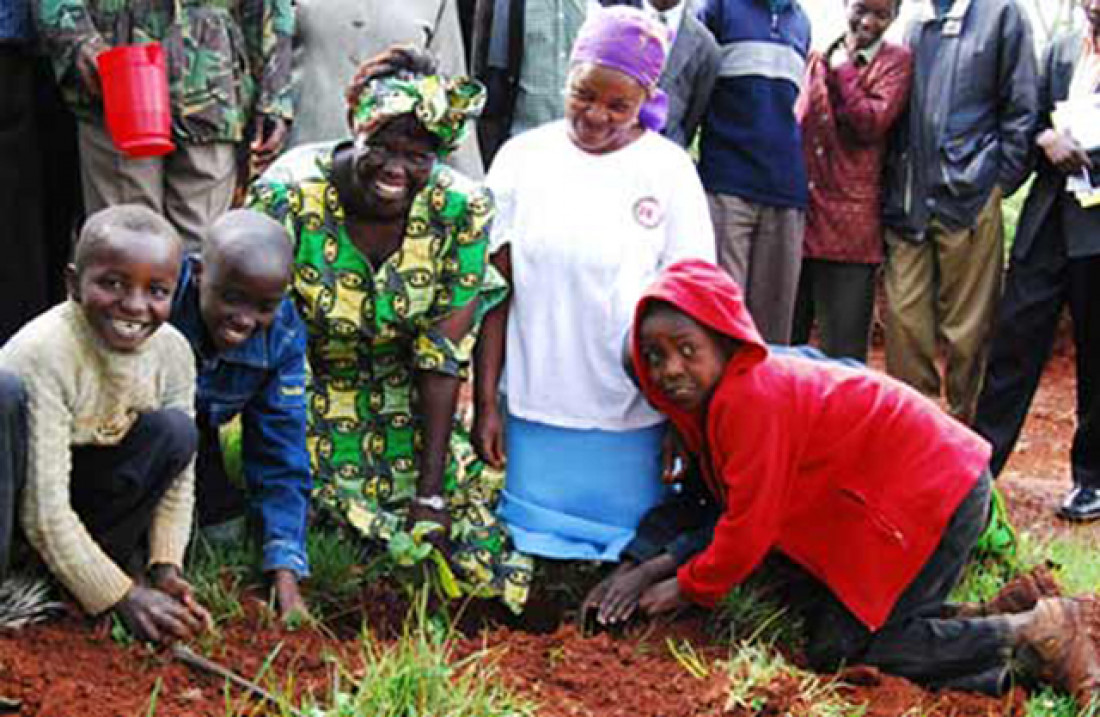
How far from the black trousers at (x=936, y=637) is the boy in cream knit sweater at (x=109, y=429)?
162cm

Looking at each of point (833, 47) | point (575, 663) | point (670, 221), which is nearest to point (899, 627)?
point (575, 663)

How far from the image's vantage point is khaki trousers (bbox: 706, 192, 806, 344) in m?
5.07

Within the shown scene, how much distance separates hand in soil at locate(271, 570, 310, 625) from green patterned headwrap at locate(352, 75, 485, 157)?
115 cm

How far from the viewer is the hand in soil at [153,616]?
283 cm

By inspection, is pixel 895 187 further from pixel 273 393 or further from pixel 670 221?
pixel 273 393

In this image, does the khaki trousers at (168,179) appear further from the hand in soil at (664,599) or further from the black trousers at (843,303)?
the black trousers at (843,303)

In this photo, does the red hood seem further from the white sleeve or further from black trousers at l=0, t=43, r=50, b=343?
black trousers at l=0, t=43, r=50, b=343

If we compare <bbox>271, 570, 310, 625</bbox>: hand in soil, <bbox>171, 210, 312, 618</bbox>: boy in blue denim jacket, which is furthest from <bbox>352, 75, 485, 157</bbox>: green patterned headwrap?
<bbox>271, 570, 310, 625</bbox>: hand in soil

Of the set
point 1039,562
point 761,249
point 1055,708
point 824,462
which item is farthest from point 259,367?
point 1039,562

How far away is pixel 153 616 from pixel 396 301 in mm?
1139

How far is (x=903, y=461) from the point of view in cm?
334

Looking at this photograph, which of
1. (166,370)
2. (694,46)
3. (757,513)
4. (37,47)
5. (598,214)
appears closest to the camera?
(166,370)

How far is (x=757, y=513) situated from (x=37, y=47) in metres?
2.61

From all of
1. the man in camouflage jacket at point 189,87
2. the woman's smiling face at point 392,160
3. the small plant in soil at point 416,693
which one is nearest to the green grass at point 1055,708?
the small plant in soil at point 416,693
